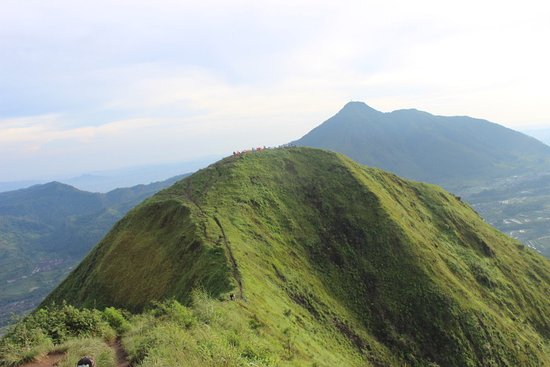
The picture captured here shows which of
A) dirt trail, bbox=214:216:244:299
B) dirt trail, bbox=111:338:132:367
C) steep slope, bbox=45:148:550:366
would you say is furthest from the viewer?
steep slope, bbox=45:148:550:366

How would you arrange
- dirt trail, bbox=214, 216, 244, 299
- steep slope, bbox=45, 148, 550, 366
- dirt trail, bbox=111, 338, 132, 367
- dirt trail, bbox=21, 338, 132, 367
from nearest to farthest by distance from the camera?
1. dirt trail, bbox=21, 338, 132, 367
2. dirt trail, bbox=111, 338, 132, 367
3. dirt trail, bbox=214, 216, 244, 299
4. steep slope, bbox=45, 148, 550, 366

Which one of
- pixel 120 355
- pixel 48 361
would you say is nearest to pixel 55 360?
pixel 48 361

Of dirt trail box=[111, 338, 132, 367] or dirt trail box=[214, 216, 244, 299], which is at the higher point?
dirt trail box=[111, 338, 132, 367]

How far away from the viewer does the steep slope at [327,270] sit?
5134cm

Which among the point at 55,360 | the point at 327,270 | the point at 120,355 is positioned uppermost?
the point at 55,360

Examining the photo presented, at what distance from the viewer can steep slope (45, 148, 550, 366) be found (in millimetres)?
51344

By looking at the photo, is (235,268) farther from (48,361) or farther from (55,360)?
(48,361)

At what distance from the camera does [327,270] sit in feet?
219

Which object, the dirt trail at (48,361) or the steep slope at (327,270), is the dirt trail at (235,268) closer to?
the steep slope at (327,270)

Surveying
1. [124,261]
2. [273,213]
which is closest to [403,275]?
[273,213]

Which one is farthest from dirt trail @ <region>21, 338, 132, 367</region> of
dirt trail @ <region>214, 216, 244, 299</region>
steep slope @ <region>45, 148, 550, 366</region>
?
dirt trail @ <region>214, 216, 244, 299</region>

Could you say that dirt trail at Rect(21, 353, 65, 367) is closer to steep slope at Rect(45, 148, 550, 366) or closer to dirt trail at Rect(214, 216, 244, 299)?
steep slope at Rect(45, 148, 550, 366)

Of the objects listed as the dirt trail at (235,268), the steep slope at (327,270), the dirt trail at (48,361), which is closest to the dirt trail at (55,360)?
the dirt trail at (48,361)

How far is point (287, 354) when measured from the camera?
103 ft
